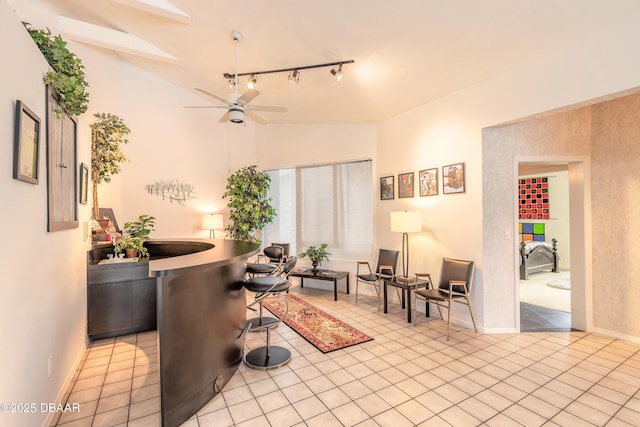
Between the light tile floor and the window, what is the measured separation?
2.31 metres

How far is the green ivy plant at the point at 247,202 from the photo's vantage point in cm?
533

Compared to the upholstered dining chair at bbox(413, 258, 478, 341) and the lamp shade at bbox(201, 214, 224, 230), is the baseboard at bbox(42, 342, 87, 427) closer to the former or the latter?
the lamp shade at bbox(201, 214, 224, 230)

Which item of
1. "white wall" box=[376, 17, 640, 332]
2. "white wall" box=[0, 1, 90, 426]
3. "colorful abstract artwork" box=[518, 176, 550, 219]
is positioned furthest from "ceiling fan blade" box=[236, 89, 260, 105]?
"colorful abstract artwork" box=[518, 176, 550, 219]

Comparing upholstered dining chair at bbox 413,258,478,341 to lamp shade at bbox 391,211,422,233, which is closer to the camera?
upholstered dining chair at bbox 413,258,478,341

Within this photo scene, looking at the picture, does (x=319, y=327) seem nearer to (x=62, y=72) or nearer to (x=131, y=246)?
(x=131, y=246)

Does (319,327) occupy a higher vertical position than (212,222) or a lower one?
lower

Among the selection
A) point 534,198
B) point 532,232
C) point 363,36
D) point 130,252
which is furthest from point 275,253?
point 534,198

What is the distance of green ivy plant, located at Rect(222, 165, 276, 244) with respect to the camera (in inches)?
210

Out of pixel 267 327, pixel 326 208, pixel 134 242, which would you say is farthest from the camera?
pixel 326 208

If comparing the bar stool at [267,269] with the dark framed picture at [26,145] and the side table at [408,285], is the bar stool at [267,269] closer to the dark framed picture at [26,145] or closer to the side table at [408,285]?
the side table at [408,285]

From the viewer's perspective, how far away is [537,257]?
6.66 metres

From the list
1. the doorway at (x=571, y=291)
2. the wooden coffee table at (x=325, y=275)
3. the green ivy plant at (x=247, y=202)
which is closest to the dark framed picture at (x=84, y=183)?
the green ivy plant at (x=247, y=202)

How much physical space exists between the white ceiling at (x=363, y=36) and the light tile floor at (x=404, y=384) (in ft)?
10.2

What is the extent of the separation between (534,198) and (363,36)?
7.61 meters
